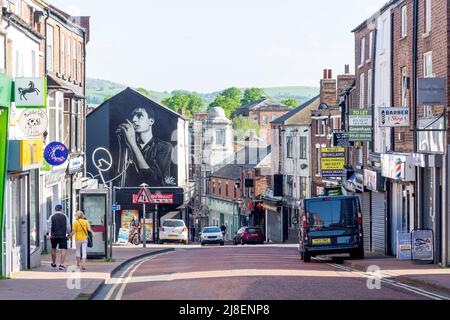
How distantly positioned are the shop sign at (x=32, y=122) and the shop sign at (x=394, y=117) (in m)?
13.5

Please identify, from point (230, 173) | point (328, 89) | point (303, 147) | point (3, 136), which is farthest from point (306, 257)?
point (230, 173)

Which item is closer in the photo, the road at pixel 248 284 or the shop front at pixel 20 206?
the road at pixel 248 284

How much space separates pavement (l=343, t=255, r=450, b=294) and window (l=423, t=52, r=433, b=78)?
6.43 m

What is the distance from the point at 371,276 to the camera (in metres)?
26.0

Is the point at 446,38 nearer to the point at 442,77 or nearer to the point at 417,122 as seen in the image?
the point at 442,77

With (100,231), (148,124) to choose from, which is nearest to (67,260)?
(100,231)

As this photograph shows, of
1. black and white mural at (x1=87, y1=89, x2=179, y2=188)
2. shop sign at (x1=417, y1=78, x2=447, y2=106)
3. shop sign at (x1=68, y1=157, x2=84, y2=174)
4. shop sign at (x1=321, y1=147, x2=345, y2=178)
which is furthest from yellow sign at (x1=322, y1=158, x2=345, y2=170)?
black and white mural at (x1=87, y1=89, x2=179, y2=188)

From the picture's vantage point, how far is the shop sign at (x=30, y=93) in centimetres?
2589

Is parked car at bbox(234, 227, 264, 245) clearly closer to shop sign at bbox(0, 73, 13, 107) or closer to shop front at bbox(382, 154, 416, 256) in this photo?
shop front at bbox(382, 154, 416, 256)

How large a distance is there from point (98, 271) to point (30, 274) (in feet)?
7.72

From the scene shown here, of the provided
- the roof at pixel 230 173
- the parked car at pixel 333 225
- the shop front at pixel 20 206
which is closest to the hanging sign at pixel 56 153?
the shop front at pixel 20 206

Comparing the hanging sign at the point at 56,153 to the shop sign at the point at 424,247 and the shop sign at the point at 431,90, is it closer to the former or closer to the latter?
the shop sign at the point at 424,247

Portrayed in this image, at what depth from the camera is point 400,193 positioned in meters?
39.1

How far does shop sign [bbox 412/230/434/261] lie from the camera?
30641 mm
